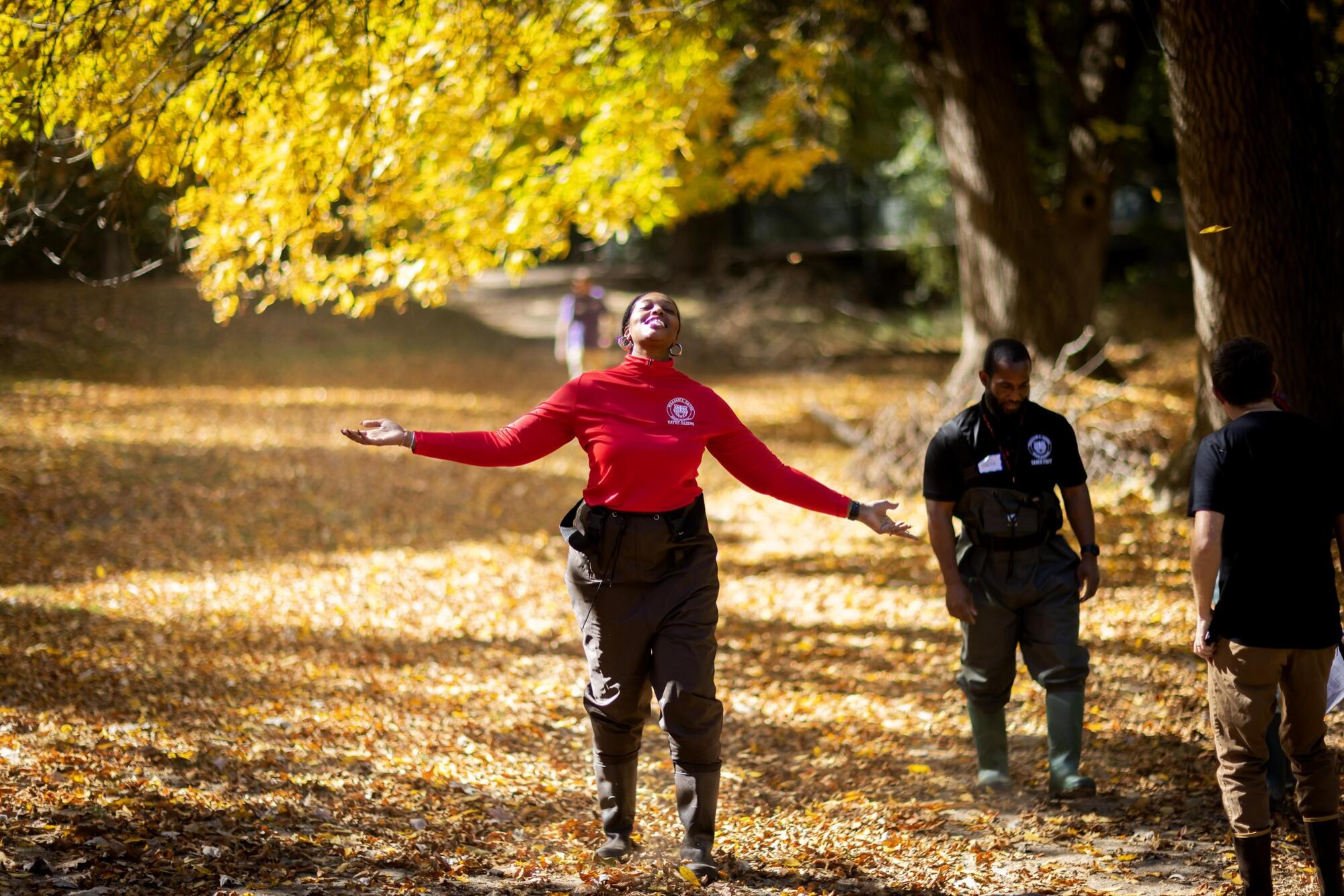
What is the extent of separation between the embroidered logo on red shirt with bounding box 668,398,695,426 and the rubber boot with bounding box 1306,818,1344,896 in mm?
2514

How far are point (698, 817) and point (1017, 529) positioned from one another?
1761 mm

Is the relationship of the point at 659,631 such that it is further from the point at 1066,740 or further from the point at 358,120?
the point at 358,120

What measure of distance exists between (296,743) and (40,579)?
3705 millimetres

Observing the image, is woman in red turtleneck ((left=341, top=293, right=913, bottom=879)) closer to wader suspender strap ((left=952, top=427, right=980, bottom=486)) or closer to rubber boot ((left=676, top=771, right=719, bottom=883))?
rubber boot ((left=676, top=771, right=719, bottom=883))

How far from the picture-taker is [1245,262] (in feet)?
22.2

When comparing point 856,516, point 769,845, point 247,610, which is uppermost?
point 856,516

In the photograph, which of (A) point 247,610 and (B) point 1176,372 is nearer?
(A) point 247,610

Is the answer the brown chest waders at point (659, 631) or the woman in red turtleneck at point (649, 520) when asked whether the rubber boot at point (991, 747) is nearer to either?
the woman in red turtleneck at point (649, 520)

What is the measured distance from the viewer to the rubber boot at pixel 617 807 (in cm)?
448

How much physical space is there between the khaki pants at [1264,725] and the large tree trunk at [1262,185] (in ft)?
11.3

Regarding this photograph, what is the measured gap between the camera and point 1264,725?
12.9 ft

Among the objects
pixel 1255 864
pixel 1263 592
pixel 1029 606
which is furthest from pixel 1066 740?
pixel 1263 592

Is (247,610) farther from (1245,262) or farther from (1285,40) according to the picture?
(1285,40)

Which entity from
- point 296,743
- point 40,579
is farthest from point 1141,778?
point 40,579
